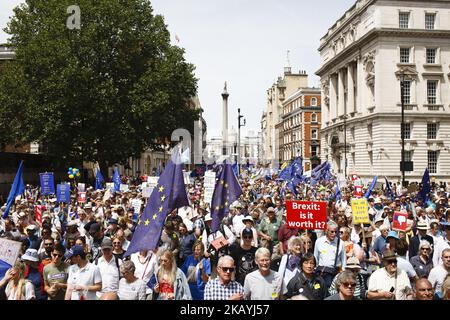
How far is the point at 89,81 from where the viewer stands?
36562 millimetres

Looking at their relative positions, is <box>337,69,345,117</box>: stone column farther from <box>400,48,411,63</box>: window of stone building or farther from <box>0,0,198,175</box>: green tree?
<box>0,0,198,175</box>: green tree

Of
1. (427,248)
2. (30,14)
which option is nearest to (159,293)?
(427,248)

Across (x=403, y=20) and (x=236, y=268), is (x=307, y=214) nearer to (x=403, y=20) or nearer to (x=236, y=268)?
(x=236, y=268)

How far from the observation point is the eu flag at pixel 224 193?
37.3 feet

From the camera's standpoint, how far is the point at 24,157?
38.7m

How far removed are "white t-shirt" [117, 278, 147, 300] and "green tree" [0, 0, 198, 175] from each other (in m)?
30.5

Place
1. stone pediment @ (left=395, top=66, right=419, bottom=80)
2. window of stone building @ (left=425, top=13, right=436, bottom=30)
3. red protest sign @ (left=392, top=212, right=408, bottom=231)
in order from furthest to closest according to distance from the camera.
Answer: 1. window of stone building @ (left=425, top=13, right=436, bottom=30)
2. stone pediment @ (left=395, top=66, right=419, bottom=80)
3. red protest sign @ (left=392, top=212, right=408, bottom=231)

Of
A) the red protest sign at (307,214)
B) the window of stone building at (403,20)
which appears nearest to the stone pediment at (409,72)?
the window of stone building at (403,20)

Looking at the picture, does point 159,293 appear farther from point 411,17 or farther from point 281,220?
point 411,17

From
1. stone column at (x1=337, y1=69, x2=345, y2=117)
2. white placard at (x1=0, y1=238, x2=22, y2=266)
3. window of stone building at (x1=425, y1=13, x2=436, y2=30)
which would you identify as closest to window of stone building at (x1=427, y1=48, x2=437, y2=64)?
window of stone building at (x1=425, y1=13, x2=436, y2=30)

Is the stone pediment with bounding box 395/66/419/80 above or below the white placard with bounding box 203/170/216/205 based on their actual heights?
above

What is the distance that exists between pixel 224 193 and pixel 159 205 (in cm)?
367

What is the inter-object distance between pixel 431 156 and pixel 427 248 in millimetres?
50193

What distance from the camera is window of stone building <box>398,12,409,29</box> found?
55875mm
